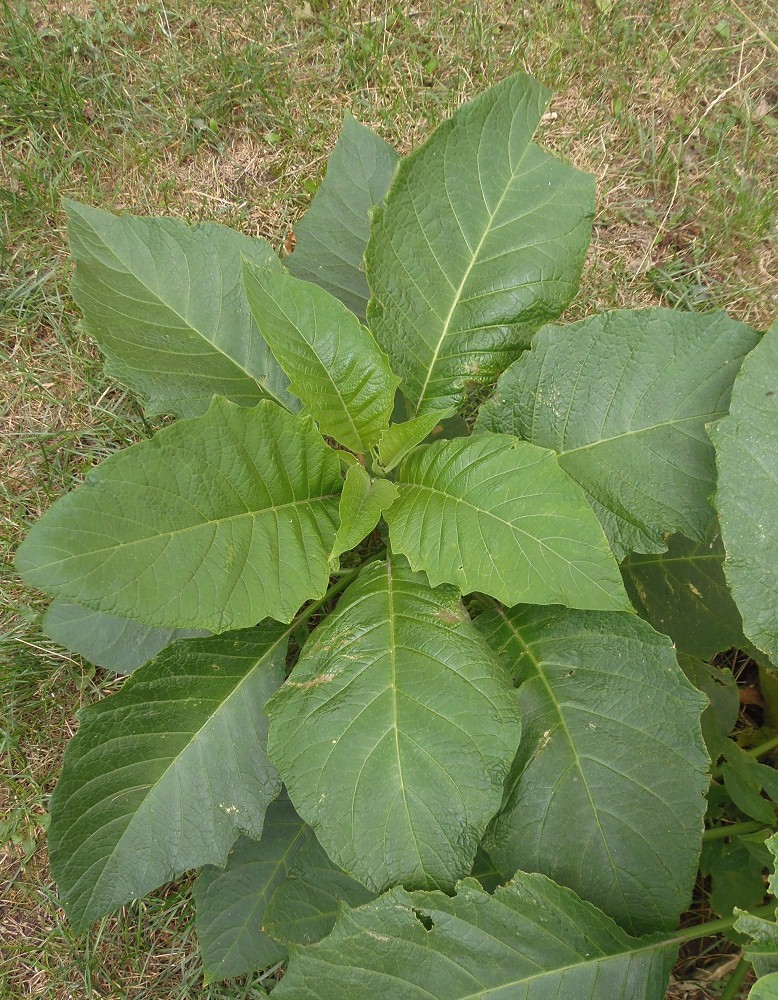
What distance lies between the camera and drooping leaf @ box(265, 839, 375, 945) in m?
2.04

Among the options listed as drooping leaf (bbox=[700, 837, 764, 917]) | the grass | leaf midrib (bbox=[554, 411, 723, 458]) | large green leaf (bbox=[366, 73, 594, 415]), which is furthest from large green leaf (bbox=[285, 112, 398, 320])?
drooping leaf (bbox=[700, 837, 764, 917])

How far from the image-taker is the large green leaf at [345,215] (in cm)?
220

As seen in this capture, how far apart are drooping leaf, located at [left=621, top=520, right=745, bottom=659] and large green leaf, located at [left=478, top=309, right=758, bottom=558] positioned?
11.2 inches

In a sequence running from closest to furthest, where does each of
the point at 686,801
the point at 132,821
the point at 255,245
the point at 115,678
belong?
the point at 686,801 → the point at 132,821 → the point at 255,245 → the point at 115,678

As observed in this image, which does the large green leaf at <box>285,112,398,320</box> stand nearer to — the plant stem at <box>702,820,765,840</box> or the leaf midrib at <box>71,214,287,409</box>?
the leaf midrib at <box>71,214,287,409</box>

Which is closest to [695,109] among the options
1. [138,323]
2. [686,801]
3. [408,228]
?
[408,228]

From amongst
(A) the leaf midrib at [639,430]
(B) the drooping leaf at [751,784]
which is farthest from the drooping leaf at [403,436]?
(B) the drooping leaf at [751,784]

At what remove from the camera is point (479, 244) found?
1.92 metres

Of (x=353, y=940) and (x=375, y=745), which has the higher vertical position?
(x=375, y=745)

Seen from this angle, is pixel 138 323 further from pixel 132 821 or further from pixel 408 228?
pixel 132 821

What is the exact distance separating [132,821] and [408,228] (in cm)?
158

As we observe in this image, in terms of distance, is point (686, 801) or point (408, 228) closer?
point (686, 801)

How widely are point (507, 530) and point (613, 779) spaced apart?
2.09 feet

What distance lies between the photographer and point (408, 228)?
1.88 meters
